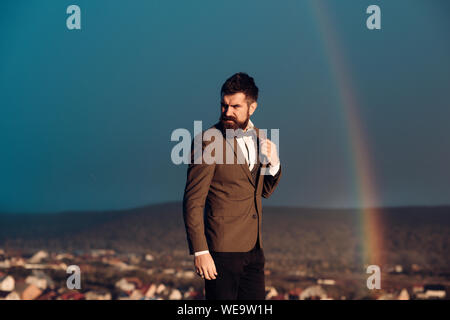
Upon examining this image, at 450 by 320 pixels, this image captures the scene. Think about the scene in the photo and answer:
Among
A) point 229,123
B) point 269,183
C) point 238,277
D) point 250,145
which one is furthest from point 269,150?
point 238,277

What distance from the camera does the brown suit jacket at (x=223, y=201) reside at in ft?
17.4

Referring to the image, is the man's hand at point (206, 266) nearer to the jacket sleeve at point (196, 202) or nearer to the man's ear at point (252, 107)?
the jacket sleeve at point (196, 202)

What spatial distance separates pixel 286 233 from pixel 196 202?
56.3 metres

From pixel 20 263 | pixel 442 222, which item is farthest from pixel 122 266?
pixel 442 222

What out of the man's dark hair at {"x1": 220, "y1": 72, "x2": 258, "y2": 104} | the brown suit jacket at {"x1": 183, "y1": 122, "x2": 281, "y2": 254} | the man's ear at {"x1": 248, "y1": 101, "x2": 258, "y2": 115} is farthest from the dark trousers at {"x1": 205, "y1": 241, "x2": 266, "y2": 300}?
the man's dark hair at {"x1": 220, "y1": 72, "x2": 258, "y2": 104}

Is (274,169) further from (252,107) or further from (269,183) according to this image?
(252,107)

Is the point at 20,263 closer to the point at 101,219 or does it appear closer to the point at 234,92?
the point at 101,219

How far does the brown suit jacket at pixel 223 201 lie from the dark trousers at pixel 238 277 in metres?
A: 0.08

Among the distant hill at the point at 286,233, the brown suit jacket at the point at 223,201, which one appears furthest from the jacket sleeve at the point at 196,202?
the distant hill at the point at 286,233

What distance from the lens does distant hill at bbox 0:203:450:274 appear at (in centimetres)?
5238

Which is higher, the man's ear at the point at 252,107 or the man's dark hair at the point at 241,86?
the man's dark hair at the point at 241,86
